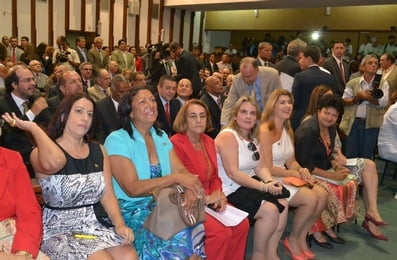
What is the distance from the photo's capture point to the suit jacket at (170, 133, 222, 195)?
252 cm

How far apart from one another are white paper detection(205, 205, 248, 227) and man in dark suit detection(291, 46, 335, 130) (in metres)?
1.91

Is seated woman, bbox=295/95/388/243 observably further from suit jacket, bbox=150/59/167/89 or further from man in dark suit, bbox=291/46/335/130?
suit jacket, bbox=150/59/167/89

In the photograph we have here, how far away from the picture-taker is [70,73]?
3.62 metres

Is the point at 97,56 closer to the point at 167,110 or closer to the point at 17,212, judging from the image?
the point at 167,110

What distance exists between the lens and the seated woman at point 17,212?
1.66 meters

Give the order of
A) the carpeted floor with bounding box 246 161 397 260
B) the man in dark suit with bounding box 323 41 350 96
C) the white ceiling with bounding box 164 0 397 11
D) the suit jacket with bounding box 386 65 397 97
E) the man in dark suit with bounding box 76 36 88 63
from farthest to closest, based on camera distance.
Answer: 1. the man in dark suit with bounding box 76 36 88 63
2. the white ceiling with bounding box 164 0 397 11
3. the man in dark suit with bounding box 323 41 350 96
4. the suit jacket with bounding box 386 65 397 97
5. the carpeted floor with bounding box 246 161 397 260

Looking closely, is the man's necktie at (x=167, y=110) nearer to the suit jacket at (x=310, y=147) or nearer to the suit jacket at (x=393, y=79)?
Result: the suit jacket at (x=310, y=147)

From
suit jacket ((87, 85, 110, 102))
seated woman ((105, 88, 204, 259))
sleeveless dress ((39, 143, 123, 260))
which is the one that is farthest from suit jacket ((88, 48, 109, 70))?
sleeveless dress ((39, 143, 123, 260))

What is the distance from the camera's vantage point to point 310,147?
3121mm

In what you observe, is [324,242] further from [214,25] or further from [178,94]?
[214,25]

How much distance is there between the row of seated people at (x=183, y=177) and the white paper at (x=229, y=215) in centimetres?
4

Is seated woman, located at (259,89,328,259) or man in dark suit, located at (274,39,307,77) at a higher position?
man in dark suit, located at (274,39,307,77)

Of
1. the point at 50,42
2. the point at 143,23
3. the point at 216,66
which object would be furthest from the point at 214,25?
the point at 50,42

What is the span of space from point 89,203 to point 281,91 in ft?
5.68
